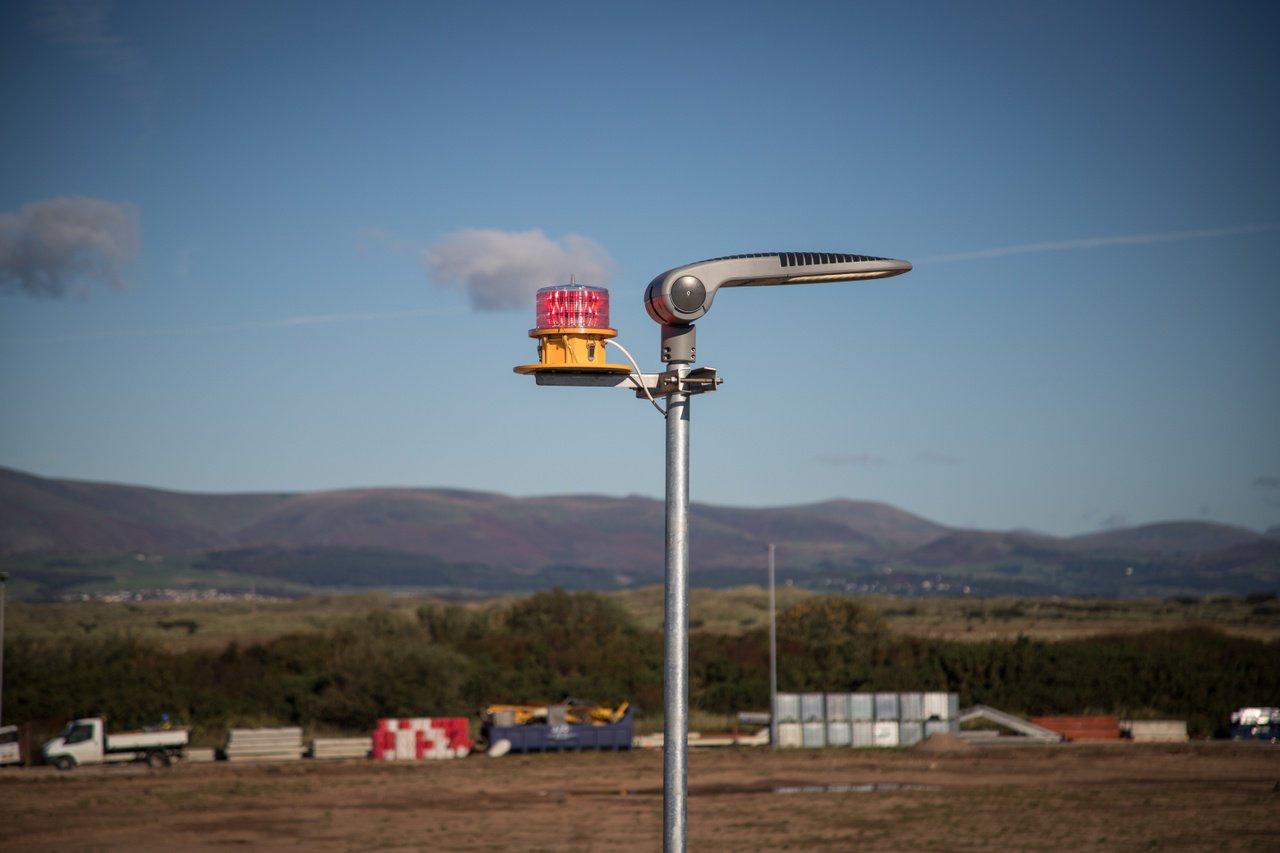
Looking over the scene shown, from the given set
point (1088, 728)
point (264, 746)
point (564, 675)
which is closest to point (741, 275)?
point (264, 746)

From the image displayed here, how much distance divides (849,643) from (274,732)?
1489 inches

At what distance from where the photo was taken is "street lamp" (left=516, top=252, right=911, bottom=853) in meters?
8.48

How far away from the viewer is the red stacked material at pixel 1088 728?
5697 cm

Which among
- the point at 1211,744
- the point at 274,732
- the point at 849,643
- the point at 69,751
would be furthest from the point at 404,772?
the point at 849,643

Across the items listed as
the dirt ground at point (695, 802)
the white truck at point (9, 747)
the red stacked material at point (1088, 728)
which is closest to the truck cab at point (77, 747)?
the dirt ground at point (695, 802)

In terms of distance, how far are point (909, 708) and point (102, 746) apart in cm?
3081

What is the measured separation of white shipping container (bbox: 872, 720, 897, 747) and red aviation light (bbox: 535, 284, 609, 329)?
47.9 meters

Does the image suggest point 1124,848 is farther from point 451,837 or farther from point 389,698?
point 389,698

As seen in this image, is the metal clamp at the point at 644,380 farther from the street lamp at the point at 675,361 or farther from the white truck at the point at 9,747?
the white truck at the point at 9,747

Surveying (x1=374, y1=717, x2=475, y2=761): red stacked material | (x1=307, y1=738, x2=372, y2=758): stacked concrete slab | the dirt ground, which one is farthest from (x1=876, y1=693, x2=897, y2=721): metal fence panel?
(x1=307, y1=738, x2=372, y2=758): stacked concrete slab

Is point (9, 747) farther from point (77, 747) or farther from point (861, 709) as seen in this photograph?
point (861, 709)

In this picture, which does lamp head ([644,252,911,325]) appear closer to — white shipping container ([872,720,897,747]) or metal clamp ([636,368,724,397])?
metal clamp ([636,368,724,397])

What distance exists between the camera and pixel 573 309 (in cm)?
903

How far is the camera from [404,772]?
45.5 m
